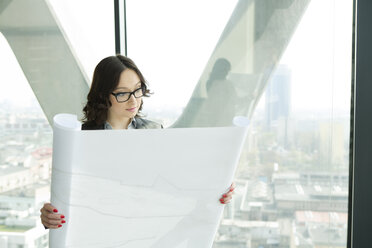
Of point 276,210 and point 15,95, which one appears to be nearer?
point 276,210

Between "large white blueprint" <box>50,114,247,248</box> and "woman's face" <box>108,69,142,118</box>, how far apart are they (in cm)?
47

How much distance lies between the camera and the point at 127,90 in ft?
4.82

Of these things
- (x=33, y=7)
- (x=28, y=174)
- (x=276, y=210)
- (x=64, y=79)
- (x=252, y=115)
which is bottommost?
(x=276, y=210)

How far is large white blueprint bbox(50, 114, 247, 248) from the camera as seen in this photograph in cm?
98

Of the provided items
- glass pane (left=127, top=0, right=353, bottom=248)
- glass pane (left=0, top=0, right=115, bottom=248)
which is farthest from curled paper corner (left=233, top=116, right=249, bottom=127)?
glass pane (left=0, top=0, right=115, bottom=248)

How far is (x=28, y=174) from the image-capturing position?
241cm

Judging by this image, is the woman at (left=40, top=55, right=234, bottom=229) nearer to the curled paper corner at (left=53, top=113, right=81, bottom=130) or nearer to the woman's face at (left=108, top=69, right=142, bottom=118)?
the woman's face at (left=108, top=69, right=142, bottom=118)

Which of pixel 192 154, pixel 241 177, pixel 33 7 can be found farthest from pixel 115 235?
pixel 33 7

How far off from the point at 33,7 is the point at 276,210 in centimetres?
194

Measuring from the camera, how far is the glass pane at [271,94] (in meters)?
2.02

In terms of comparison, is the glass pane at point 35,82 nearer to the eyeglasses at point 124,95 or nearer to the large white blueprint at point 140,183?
the eyeglasses at point 124,95

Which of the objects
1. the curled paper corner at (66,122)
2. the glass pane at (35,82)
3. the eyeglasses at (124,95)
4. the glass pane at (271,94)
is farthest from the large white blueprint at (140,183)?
the glass pane at (35,82)

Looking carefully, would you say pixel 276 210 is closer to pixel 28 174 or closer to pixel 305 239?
pixel 305 239

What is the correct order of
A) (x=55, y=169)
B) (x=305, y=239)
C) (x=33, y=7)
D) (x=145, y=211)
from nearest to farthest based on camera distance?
1. (x=55, y=169)
2. (x=145, y=211)
3. (x=305, y=239)
4. (x=33, y=7)
